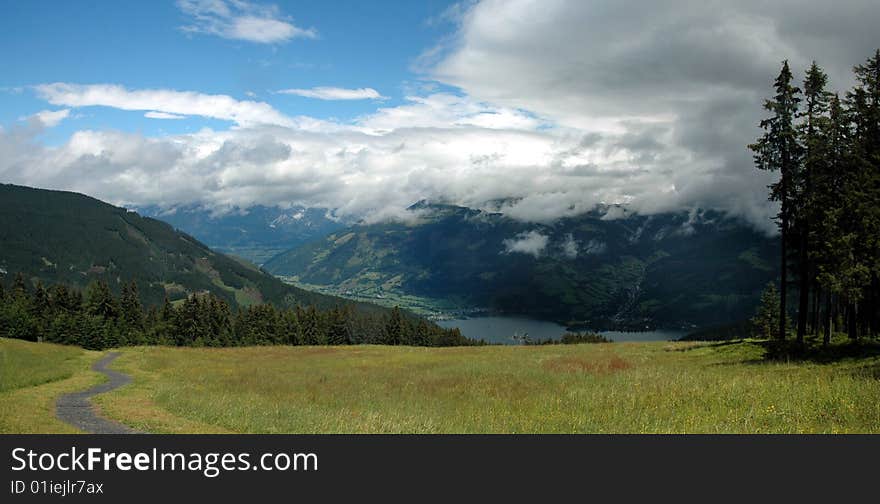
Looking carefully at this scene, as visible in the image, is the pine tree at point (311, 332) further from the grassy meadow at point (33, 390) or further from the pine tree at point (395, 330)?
the grassy meadow at point (33, 390)

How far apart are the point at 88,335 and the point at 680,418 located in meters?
103

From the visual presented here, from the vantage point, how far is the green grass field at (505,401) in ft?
54.2

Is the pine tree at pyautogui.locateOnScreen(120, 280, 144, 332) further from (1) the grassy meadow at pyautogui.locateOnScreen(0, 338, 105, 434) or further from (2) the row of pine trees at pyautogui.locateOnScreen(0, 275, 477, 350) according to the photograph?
(1) the grassy meadow at pyautogui.locateOnScreen(0, 338, 105, 434)

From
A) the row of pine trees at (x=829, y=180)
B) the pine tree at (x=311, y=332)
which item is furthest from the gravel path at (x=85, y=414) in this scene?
the pine tree at (x=311, y=332)

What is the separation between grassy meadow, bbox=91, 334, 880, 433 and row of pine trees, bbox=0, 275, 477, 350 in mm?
77193

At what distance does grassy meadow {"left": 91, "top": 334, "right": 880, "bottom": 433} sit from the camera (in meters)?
16.5

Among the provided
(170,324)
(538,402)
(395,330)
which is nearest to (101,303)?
(170,324)

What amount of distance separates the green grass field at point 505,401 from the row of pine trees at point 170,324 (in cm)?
6956

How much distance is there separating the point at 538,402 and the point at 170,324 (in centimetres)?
11280

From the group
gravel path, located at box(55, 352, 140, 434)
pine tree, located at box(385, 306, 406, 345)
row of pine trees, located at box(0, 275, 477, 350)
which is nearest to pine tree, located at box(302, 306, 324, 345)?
row of pine trees, located at box(0, 275, 477, 350)

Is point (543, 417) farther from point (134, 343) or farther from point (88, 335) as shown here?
point (134, 343)
